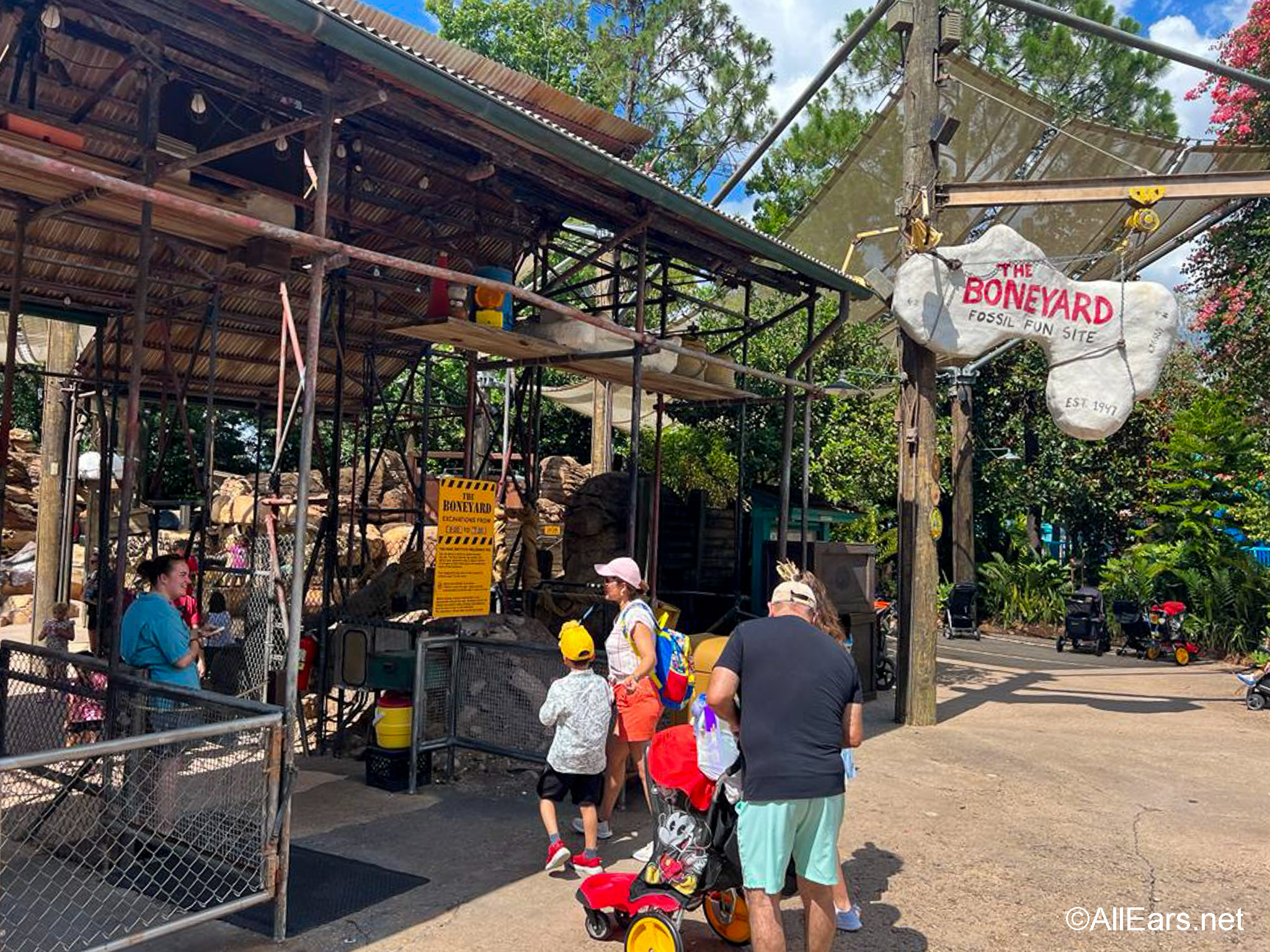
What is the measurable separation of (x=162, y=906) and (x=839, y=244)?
15708 mm

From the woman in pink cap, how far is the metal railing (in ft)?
6.87

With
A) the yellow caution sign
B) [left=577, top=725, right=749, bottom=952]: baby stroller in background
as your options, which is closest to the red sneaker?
[left=577, top=725, right=749, bottom=952]: baby stroller in background

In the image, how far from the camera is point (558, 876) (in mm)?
5395

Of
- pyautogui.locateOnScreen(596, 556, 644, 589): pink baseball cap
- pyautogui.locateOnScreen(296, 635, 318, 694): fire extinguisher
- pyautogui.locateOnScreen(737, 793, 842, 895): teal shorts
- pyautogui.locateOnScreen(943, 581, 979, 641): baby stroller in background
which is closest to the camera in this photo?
pyautogui.locateOnScreen(737, 793, 842, 895): teal shorts

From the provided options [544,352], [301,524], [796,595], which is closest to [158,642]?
[301,524]

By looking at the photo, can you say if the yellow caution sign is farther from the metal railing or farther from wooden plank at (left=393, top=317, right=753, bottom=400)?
the metal railing

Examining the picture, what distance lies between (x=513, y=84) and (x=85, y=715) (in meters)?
5.31

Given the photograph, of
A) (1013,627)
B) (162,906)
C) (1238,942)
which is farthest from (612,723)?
(1013,627)

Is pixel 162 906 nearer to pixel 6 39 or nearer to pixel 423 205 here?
pixel 6 39

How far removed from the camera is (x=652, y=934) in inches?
164

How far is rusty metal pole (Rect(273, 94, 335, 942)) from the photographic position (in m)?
4.45

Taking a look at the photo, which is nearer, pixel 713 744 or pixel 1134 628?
pixel 713 744

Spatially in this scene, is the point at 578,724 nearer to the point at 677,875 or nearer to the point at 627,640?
the point at 627,640

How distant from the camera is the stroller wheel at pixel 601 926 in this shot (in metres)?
4.53
